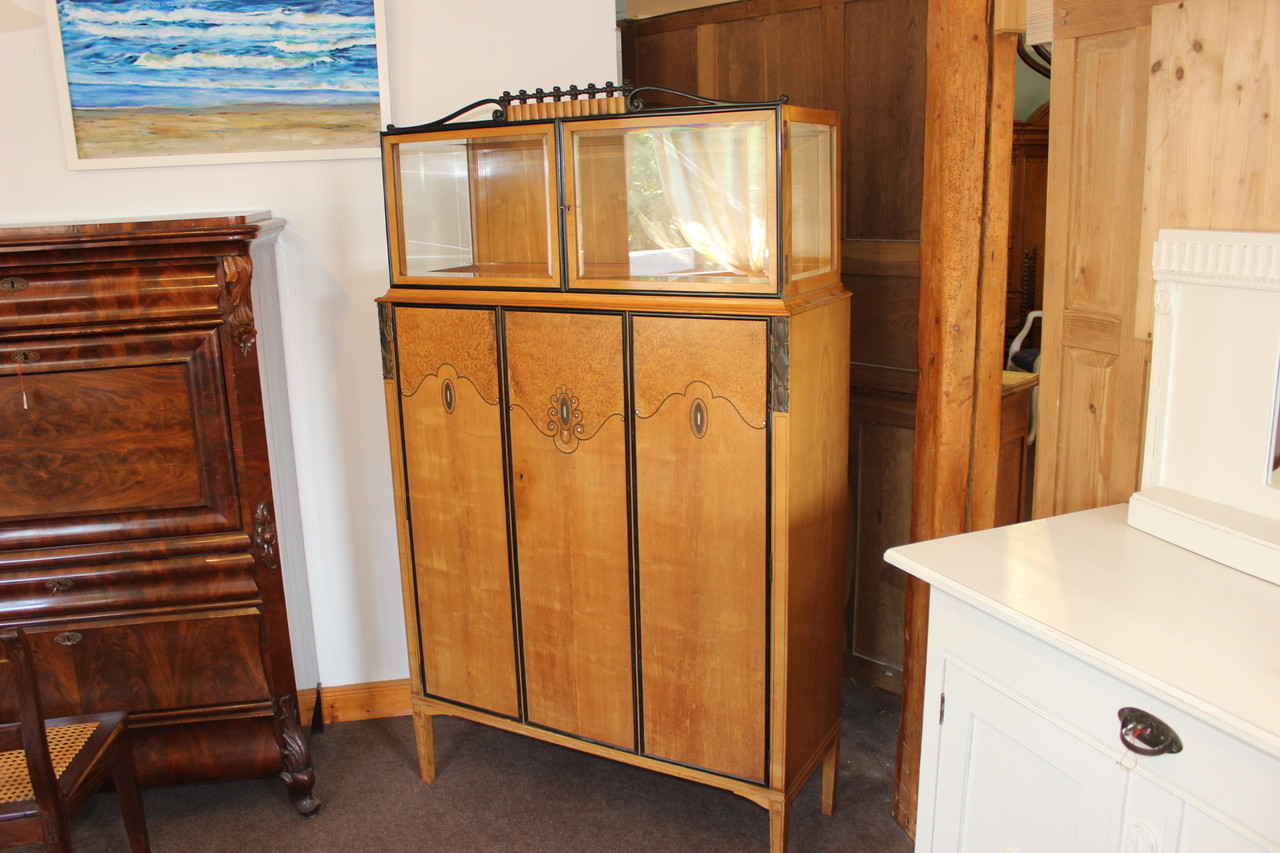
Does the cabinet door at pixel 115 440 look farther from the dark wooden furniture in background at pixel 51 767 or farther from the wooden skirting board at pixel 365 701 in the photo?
the wooden skirting board at pixel 365 701

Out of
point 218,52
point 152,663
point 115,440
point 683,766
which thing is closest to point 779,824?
point 683,766

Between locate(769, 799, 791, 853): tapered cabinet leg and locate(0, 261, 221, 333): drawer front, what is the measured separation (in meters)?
1.71

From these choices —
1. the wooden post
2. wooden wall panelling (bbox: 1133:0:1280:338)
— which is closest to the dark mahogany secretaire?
the wooden post

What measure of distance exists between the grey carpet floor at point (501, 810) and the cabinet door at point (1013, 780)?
0.84 m

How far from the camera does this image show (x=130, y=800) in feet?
7.34

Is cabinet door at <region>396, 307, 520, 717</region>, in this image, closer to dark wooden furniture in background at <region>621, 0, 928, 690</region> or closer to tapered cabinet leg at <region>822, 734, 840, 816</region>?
tapered cabinet leg at <region>822, 734, 840, 816</region>

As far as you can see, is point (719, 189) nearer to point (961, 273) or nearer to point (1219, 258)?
point (961, 273)

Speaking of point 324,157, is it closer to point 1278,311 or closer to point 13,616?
point 13,616

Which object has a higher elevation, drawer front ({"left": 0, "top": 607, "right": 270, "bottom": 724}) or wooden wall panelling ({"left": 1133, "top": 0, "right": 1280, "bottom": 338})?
wooden wall panelling ({"left": 1133, "top": 0, "right": 1280, "bottom": 338})

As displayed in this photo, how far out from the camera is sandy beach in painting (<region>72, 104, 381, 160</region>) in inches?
108

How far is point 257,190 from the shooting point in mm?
2828

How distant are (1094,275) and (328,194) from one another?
195 cm

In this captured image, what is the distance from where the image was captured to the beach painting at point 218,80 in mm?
2691

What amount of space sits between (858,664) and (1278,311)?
197 centimetres
